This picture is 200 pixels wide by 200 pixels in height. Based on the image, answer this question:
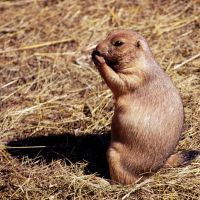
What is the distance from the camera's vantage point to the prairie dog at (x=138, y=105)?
418 centimetres

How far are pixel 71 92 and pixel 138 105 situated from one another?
1.82 m

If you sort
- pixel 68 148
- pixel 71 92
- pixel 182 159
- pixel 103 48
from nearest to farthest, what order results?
pixel 103 48, pixel 182 159, pixel 68 148, pixel 71 92

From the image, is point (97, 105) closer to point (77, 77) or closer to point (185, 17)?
point (77, 77)

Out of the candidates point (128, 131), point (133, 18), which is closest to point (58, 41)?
point (133, 18)

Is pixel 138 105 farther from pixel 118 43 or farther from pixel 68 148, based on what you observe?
pixel 68 148

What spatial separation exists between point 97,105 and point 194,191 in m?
1.74

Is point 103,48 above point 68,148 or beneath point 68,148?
above

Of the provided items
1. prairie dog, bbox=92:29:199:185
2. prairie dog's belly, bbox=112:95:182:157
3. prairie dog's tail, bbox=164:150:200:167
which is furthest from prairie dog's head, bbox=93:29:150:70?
prairie dog's tail, bbox=164:150:200:167

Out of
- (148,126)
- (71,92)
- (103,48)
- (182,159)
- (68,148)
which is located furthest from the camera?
(71,92)

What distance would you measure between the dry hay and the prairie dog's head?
998 millimetres

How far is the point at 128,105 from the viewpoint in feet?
14.0

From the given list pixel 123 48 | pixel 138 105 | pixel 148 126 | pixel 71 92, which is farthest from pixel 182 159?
pixel 71 92

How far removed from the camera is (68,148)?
5.09m

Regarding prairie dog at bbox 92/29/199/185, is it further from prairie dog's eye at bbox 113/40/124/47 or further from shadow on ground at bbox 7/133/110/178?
shadow on ground at bbox 7/133/110/178
